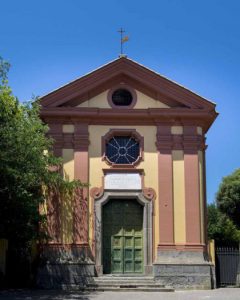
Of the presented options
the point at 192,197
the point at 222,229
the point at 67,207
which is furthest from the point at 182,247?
the point at 222,229

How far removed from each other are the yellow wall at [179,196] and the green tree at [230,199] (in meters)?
21.7

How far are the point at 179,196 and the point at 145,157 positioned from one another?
6.55 feet

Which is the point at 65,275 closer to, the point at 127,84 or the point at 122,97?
the point at 122,97

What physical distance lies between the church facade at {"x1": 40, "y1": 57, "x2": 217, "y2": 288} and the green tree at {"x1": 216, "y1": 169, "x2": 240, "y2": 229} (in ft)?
68.7

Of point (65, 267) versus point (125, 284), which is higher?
point (65, 267)

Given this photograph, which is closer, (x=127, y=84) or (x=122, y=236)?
(x=122, y=236)

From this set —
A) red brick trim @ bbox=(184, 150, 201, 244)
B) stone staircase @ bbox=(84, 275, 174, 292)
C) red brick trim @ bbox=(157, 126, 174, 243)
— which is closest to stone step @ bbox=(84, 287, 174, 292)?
stone staircase @ bbox=(84, 275, 174, 292)

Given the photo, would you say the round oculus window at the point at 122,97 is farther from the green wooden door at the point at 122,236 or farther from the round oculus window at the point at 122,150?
the green wooden door at the point at 122,236

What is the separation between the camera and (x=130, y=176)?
20.6 m

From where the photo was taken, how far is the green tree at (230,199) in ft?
136

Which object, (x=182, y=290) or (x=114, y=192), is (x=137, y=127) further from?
(x=182, y=290)

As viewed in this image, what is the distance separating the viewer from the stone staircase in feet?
61.0

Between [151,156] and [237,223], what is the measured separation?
22.9m

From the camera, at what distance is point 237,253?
20844 mm
